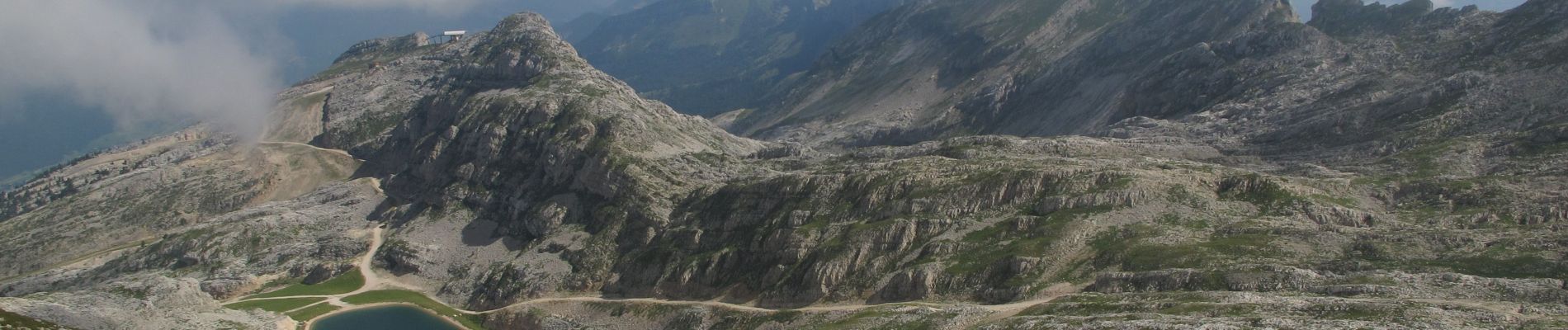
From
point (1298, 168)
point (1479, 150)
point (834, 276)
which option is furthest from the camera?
point (1298, 168)

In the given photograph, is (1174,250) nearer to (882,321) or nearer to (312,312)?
(882,321)

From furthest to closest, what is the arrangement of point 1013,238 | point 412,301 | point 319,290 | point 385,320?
point 319,290
point 412,301
point 385,320
point 1013,238

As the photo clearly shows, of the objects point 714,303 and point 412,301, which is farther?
point 412,301

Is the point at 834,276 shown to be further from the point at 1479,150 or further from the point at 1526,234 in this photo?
the point at 1479,150

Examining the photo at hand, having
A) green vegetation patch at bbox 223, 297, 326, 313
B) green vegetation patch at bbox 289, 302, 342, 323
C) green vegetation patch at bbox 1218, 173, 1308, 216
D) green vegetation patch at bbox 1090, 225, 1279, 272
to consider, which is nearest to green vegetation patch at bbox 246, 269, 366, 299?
green vegetation patch at bbox 223, 297, 326, 313

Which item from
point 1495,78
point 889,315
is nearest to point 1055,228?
point 889,315

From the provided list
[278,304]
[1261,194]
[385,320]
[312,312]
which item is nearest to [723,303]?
[385,320]

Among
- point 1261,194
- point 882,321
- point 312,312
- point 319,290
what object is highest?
point 319,290
